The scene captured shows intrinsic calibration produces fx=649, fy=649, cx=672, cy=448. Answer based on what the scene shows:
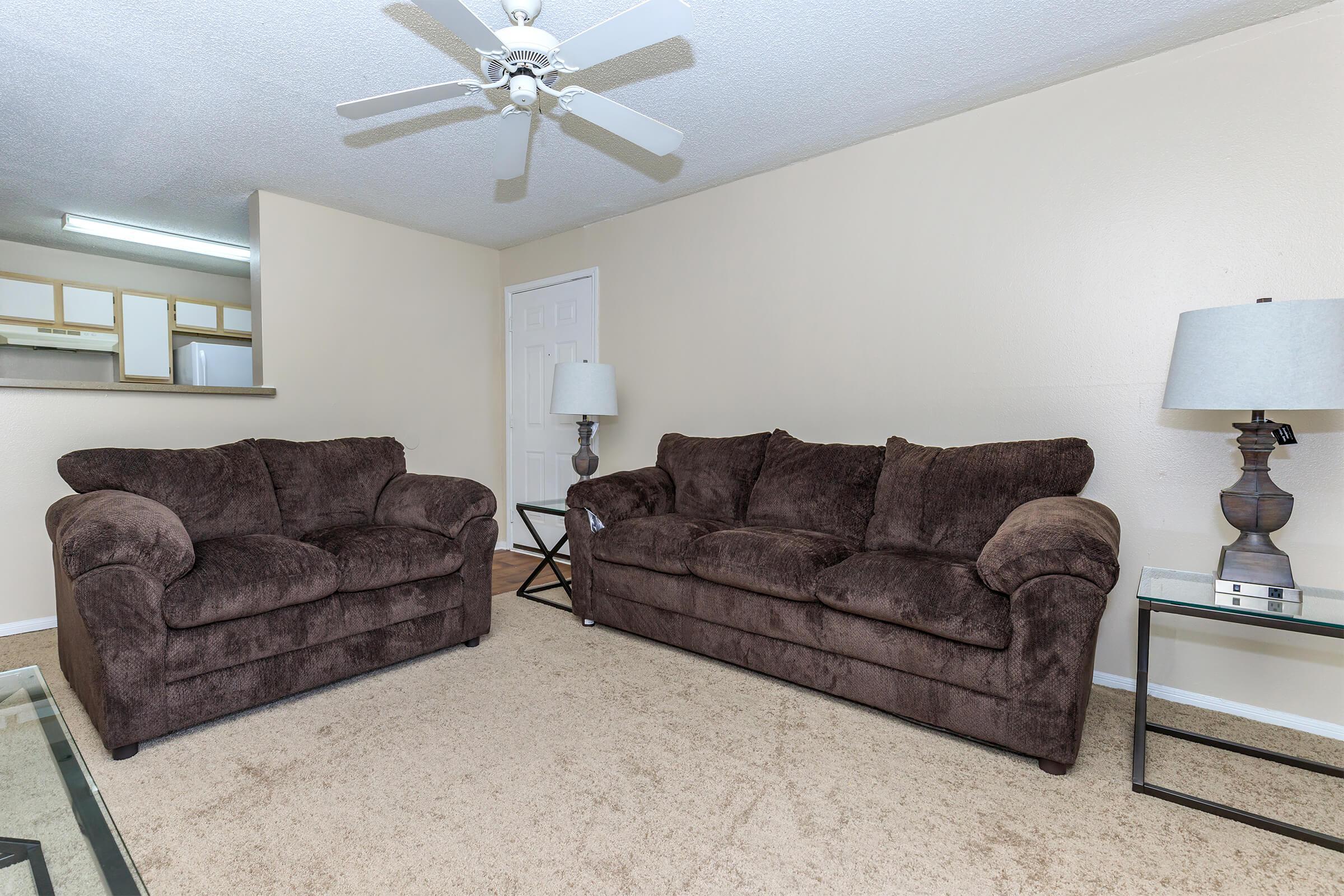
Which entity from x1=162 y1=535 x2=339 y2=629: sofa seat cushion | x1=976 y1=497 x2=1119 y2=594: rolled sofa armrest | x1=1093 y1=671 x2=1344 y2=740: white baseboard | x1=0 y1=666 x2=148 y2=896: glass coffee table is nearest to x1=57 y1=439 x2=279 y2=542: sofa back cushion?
x1=162 y1=535 x2=339 y2=629: sofa seat cushion

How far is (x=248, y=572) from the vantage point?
2.23 metres

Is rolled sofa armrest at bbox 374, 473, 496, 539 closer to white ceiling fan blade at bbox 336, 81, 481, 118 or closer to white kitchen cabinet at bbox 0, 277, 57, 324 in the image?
white ceiling fan blade at bbox 336, 81, 481, 118

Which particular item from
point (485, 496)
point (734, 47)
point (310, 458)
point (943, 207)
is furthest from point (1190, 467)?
point (310, 458)

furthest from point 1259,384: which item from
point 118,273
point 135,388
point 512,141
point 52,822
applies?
point 118,273

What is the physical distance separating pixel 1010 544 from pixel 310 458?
299 cm

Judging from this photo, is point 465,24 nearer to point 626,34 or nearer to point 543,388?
point 626,34

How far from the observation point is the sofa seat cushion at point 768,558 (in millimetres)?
2387

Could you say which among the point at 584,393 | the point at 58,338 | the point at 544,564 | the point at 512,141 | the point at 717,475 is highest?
the point at 512,141

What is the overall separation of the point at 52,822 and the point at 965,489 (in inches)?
104

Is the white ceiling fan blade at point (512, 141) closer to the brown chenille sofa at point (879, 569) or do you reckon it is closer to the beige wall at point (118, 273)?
the brown chenille sofa at point (879, 569)

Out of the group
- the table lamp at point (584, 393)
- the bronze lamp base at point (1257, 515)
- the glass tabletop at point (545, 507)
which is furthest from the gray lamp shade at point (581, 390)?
the bronze lamp base at point (1257, 515)

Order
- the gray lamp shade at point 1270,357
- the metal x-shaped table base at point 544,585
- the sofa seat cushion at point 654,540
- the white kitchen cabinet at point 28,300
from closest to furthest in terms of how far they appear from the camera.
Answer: the gray lamp shade at point 1270,357, the sofa seat cushion at point 654,540, the metal x-shaped table base at point 544,585, the white kitchen cabinet at point 28,300

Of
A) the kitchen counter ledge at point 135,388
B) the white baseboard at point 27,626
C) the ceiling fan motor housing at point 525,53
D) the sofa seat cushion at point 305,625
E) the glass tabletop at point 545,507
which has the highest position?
the ceiling fan motor housing at point 525,53

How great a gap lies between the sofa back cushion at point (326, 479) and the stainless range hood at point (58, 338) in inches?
121
